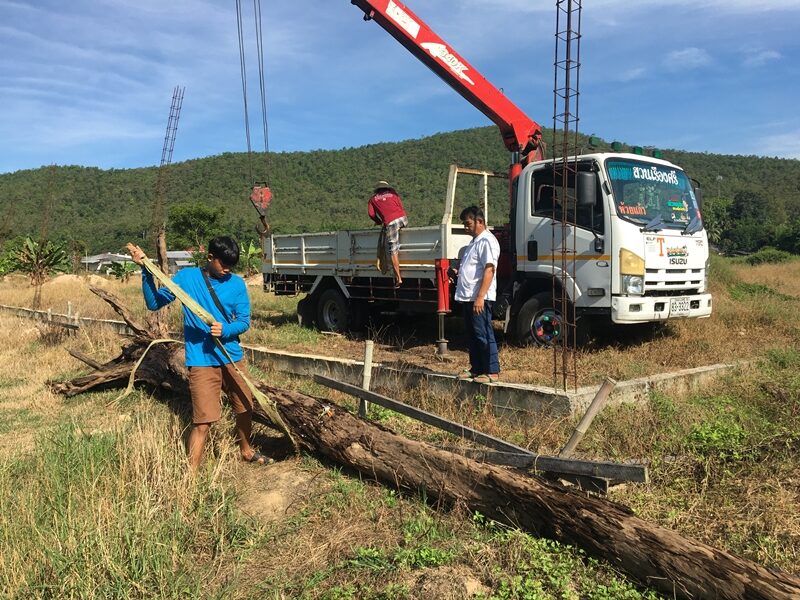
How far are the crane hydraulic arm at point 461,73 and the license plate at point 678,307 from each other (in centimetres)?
300

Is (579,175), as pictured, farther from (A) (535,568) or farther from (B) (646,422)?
(A) (535,568)

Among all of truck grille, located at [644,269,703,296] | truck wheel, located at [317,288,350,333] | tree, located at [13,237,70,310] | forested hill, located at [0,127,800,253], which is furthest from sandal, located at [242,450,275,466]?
forested hill, located at [0,127,800,253]

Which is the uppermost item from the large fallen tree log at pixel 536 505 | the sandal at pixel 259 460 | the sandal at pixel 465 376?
the sandal at pixel 465 376

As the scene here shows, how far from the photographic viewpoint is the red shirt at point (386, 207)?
8.35 metres

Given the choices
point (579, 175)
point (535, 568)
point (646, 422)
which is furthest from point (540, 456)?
point (579, 175)

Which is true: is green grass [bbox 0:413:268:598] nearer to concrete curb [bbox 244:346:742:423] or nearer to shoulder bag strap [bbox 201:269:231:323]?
shoulder bag strap [bbox 201:269:231:323]

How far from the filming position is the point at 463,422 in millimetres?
5359

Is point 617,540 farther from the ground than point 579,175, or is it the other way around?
point 579,175

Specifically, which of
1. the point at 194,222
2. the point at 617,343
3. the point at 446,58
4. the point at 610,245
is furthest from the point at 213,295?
the point at 194,222

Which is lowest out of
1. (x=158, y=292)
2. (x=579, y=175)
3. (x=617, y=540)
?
(x=617, y=540)

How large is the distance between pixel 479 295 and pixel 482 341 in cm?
45

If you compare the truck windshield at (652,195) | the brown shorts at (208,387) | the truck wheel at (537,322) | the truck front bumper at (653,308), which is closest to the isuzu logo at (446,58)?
the truck windshield at (652,195)

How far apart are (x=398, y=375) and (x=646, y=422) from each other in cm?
255

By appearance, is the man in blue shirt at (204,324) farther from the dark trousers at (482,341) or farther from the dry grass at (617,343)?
the dry grass at (617,343)
